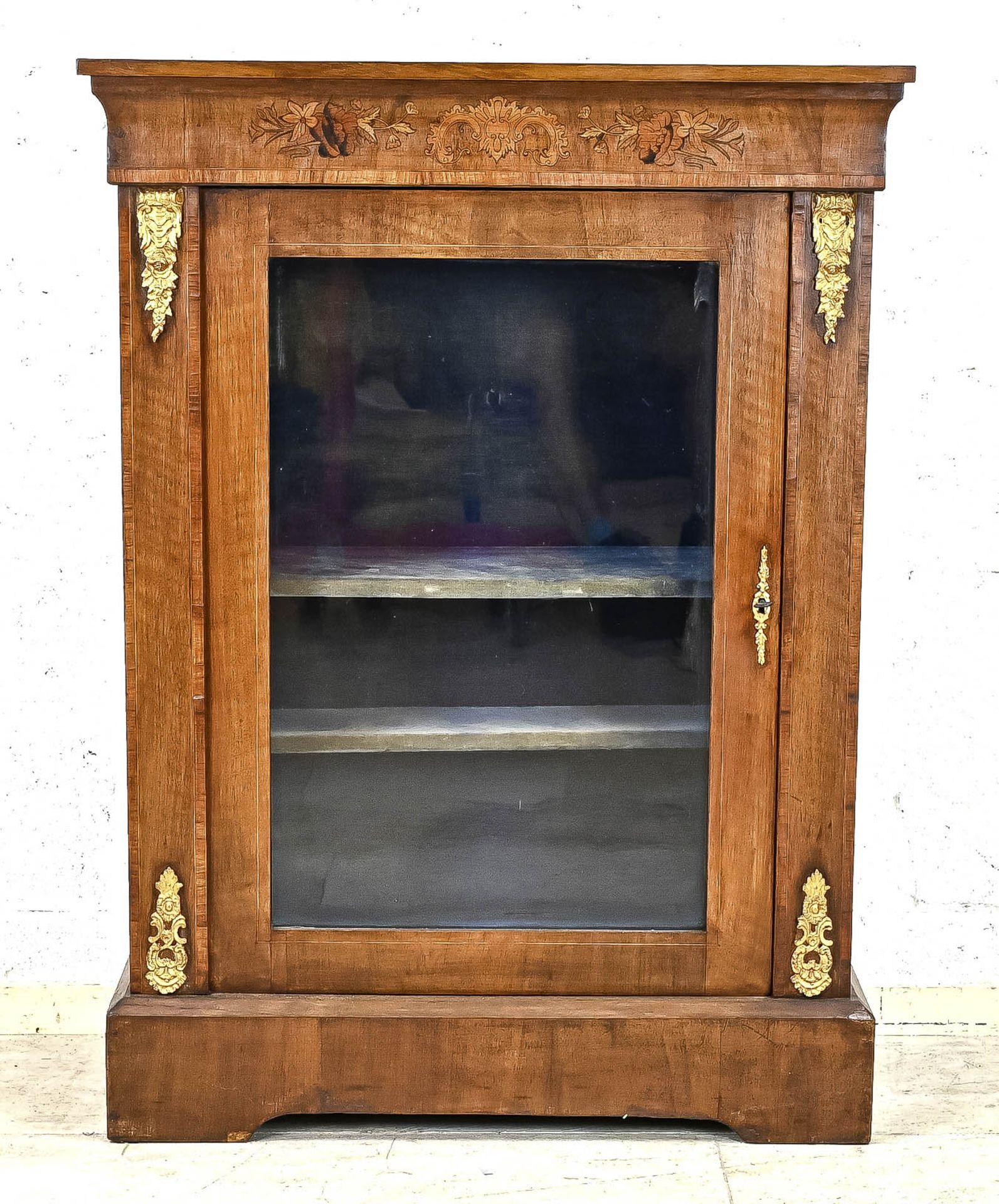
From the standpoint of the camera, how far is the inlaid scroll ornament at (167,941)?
5.96 feet

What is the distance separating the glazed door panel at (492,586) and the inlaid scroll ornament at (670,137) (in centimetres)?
5

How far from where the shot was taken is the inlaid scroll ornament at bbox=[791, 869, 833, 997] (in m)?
1.82

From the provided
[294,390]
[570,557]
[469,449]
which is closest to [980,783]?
[570,557]

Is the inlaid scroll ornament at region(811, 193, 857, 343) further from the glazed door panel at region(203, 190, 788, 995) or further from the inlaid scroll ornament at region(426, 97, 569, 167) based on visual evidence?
the inlaid scroll ornament at region(426, 97, 569, 167)

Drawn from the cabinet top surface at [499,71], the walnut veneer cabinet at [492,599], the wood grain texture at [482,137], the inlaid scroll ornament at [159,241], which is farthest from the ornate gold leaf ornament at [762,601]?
the inlaid scroll ornament at [159,241]

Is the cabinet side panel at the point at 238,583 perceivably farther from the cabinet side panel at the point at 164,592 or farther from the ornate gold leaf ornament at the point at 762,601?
the ornate gold leaf ornament at the point at 762,601

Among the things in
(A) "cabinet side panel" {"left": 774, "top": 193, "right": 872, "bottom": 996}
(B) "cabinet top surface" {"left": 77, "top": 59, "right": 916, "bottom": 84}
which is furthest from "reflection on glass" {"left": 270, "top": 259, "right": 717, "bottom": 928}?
(B) "cabinet top surface" {"left": 77, "top": 59, "right": 916, "bottom": 84}

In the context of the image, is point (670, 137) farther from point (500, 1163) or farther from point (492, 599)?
point (500, 1163)

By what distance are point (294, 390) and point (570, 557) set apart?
398 millimetres

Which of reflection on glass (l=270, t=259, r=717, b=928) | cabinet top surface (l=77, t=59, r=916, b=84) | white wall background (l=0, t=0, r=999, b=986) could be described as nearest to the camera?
cabinet top surface (l=77, t=59, r=916, b=84)

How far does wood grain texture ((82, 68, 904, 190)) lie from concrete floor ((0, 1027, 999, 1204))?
115cm

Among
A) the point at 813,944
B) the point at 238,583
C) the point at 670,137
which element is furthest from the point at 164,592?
the point at 813,944

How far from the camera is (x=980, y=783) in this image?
2.31 m

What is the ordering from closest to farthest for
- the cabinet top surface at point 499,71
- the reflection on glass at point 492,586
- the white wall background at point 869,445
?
the cabinet top surface at point 499,71
the reflection on glass at point 492,586
the white wall background at point 869,445
